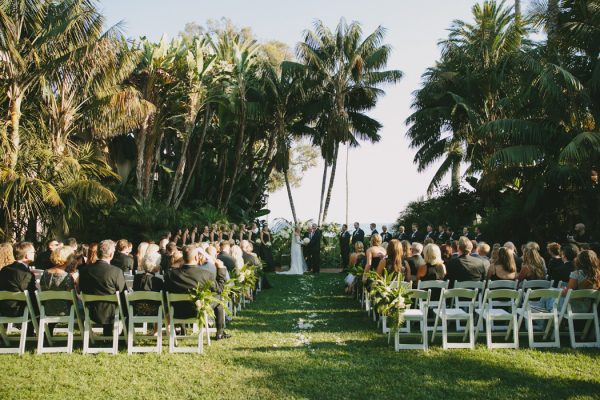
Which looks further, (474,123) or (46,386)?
(474,123)

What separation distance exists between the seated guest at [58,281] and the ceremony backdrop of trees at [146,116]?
607 centimetres

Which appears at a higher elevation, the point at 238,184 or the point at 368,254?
the point at 238,184

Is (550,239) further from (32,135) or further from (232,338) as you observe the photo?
(32,135)

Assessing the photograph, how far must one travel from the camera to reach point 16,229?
A: 14523mm

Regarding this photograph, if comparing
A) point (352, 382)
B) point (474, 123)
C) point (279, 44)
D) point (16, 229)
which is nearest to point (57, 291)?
point (352, 382)

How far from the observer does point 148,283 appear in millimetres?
8156

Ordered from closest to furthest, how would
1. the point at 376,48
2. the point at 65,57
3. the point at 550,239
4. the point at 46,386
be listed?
the point at 46,386
the point at 65,57
the point at 550,239
the point at 376,48

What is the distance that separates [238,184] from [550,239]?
15623 mm

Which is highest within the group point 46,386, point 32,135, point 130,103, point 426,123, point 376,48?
point 376,48

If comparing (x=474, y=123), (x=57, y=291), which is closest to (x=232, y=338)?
(x=57, y=291)

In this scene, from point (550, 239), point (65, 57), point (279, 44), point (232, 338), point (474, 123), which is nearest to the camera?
point (232, 338)

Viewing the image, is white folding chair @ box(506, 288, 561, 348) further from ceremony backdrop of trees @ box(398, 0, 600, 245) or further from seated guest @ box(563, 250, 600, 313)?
ceremony backdrop of trees @ box(398, 0, 600, 245)

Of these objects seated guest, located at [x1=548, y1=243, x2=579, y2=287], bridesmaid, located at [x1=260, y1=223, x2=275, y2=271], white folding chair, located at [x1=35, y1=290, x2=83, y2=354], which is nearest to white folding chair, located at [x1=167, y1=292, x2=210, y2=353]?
white folding chair, located at [x1=35, y1=290, x2=83, y2=354]

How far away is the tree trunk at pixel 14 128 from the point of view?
1353cm
